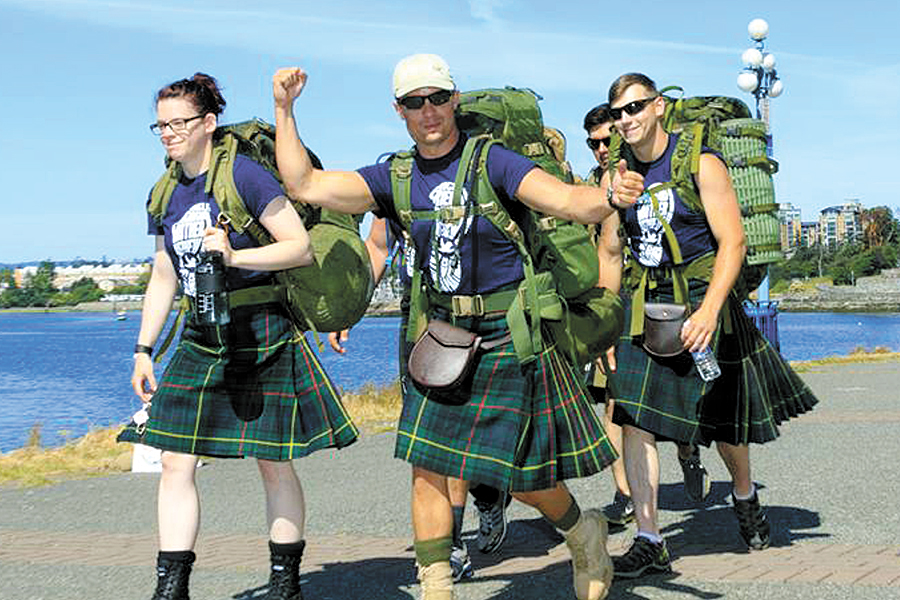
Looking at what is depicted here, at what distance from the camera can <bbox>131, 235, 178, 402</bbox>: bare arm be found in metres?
5.29

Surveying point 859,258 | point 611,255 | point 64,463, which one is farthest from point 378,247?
point 859,258

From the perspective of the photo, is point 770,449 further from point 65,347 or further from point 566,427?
point 65,347

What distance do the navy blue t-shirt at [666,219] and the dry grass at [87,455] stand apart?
6577 millimetres

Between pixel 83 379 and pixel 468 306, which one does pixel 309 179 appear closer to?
pixel 468 306

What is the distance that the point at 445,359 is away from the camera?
450cm

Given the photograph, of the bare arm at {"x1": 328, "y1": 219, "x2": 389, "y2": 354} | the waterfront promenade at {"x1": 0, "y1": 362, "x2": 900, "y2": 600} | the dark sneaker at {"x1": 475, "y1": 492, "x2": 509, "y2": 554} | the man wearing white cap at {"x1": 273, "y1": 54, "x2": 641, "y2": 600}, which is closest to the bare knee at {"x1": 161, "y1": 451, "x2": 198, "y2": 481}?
the waterfront promenade at {"x1": 0, "y1": 362, "x2": 900, "y2": 600}

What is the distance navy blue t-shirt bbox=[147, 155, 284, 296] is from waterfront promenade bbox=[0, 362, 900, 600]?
58.2 inches

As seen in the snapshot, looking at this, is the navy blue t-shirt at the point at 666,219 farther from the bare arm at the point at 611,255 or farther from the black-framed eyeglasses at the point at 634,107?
the black-framed eyeglasses at the point at 634,107

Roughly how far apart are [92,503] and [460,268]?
18.2 feet

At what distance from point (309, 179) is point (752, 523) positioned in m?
3.06

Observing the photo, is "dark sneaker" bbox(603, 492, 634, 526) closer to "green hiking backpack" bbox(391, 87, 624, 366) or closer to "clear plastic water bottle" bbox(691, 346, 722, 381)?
"clear plastic water bottle" bbox(691, 346, 722, 381)

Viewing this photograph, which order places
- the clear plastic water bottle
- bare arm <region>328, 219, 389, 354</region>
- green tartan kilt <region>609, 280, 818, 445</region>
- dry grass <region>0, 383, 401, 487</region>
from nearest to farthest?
1. the clear plastic water bottle
2. green tartan kilt <region>609, 280, 818, 445</region>
3. bare arm <region>328, 219, 389, 354</region>
4. dry grass <region>0, 383, 401, 487</region>

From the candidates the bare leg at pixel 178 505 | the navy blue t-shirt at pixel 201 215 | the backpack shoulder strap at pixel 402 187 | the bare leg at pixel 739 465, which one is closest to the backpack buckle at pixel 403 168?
the backpack shoulder strap at pixel 402 187

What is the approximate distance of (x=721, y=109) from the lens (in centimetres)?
636
